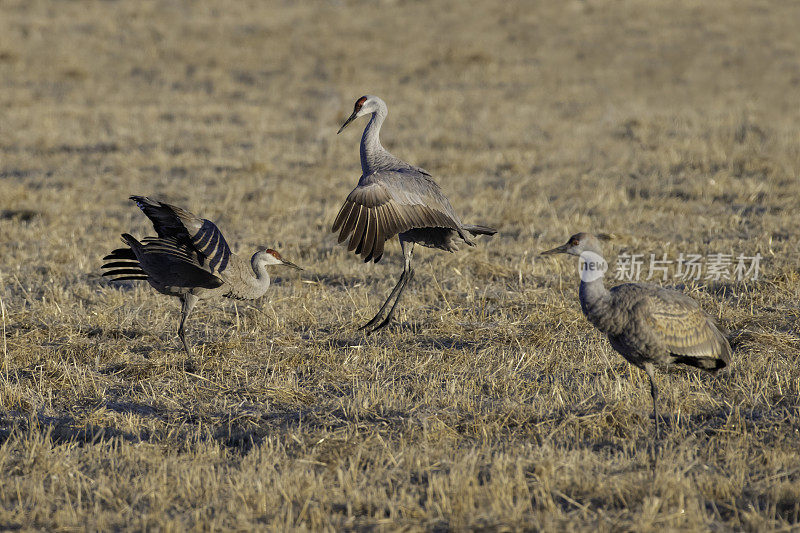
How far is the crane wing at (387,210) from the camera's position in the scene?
19.7 ft

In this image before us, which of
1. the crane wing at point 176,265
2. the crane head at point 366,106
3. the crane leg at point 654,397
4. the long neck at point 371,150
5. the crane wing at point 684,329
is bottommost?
the crane leg at point 654,397

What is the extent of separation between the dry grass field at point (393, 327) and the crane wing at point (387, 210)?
0.83 metres

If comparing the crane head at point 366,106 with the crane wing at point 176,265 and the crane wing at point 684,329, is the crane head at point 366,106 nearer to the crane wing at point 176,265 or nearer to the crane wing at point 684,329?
the crane wing at point 176,265

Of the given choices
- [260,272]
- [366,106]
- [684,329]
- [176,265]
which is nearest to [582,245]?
[684,329]

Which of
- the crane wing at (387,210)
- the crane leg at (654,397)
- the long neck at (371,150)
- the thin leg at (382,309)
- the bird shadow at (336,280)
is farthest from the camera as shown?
the bird shadow at (336,280)

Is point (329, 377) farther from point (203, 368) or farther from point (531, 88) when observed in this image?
point (531, 88)

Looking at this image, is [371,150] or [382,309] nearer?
[382,309]

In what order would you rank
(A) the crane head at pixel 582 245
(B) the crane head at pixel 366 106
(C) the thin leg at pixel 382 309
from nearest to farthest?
1. (A) the crane head at pixel 582 245
2. (C) the thin leg at pixel 382 309
3. (B) the crane head at pixel 366 106

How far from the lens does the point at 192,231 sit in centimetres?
621

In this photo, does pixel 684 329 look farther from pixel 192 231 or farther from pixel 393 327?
pixel 192 231

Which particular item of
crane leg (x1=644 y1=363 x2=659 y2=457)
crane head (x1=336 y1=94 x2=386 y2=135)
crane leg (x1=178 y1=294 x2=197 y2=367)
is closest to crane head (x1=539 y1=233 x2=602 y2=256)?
crane leg (x1=644 y1=363 x2=659 y2=457)

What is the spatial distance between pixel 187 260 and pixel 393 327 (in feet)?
5.66

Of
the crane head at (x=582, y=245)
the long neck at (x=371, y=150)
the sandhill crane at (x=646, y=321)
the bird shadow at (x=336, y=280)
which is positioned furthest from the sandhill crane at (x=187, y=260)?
the sandhill crane at (x=646, y=321)

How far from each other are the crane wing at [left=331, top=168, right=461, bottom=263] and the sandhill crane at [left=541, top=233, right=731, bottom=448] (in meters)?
1.42
